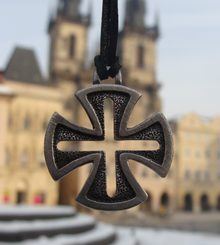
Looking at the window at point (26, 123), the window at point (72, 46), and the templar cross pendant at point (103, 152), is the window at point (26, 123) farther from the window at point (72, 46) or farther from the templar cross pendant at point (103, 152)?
the templar cross pendant at point (103, 152)

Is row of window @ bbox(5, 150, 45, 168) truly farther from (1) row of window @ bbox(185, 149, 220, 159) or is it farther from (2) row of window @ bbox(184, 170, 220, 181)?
(1) row of window @ bbox(185, 149, 220, 159)

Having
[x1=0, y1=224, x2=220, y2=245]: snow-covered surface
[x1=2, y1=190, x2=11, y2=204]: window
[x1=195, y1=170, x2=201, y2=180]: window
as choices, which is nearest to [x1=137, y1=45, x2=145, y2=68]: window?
[x1=195, y1=170, x2=201, y2=180]: window

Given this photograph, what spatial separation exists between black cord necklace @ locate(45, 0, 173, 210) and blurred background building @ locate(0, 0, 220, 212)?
34.7m

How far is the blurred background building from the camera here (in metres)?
38.4

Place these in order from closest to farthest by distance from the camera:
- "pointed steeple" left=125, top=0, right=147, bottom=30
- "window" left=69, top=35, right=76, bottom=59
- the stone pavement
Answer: the stone pavement
"window" left=69, top=35, right=76, bottom=59
"pointed steeple" left=125, top=0, right=147, bottom=30

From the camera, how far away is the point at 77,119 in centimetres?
4706

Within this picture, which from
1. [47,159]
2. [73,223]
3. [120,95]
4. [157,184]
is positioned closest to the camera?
[47,159]

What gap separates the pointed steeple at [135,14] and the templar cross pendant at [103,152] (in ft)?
191

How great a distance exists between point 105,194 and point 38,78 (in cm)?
4003

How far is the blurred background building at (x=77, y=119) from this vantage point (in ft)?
126

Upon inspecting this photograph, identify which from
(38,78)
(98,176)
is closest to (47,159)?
(98,176)

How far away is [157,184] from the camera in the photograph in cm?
5116

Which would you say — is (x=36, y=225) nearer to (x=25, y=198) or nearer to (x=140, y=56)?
(x=25, y=198)

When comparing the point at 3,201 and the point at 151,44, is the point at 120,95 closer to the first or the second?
the point at 3,201
